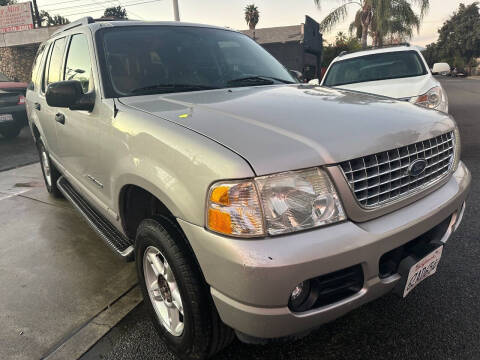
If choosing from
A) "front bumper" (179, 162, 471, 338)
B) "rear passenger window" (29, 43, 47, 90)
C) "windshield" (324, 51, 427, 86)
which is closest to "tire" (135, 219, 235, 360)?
"front bumper" (179, 162, 471, 338)

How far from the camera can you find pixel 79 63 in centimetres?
278

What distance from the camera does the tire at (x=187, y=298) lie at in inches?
63.3

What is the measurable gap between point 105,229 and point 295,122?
5.55 feet

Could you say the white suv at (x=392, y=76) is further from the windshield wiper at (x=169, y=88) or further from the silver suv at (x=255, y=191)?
the windshield wiper at (x=169, y=88)

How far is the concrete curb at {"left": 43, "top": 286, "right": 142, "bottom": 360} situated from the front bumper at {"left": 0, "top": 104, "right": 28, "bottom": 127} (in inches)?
312

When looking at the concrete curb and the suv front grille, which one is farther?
the concrete curb

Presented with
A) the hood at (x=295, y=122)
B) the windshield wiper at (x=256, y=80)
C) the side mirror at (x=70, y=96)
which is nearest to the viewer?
the hood at (x=295, y=122)

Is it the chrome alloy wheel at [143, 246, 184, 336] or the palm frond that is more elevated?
the palm frond

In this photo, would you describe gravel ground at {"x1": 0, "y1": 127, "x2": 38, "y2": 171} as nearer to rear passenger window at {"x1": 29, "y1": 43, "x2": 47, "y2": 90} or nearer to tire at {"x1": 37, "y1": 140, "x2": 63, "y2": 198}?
tire at {"x1": 37, "y1": 140, "x2": 63, "y2": 198}

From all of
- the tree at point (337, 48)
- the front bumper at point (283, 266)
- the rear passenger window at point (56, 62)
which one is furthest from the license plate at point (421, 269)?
the tree at point (337, 48)

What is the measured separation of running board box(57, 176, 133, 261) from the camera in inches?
93.3

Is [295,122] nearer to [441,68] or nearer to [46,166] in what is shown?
[46,166]

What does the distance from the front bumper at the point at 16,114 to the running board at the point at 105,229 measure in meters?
6.54

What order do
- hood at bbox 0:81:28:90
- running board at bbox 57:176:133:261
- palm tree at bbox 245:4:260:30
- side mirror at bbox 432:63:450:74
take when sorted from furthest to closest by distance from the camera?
palm tree at bbox 245:4:260:30, hood at bbox 0:81:28:90, side mirror at bbox 432:63:450:74, running board at bbox 57:176:133:261
